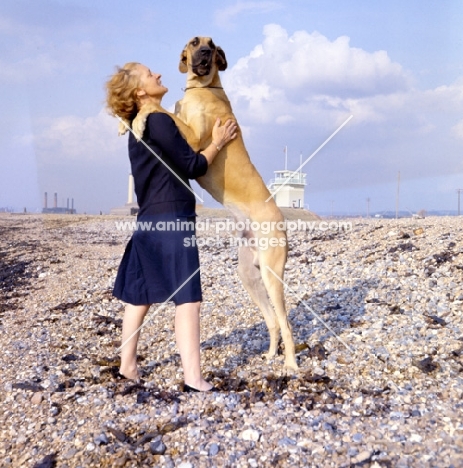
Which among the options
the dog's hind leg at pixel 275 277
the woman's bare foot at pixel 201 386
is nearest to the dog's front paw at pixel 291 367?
the dog's hind leg at pixel 275 277

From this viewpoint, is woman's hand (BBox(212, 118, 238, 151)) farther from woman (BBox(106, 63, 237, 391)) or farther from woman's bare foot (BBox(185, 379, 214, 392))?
woman's bare foot (BBox(185, 379, 214, 392))

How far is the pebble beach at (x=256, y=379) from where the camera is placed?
2537 mm

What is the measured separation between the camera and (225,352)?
438 cm

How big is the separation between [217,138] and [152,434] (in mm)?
1972

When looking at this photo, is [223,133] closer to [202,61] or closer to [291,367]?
[202,61]

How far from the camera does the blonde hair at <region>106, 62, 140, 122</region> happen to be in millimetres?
3344

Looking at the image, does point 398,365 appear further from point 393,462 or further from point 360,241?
point 360,241

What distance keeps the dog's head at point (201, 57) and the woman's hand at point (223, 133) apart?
0.56 meters

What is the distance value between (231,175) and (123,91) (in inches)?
39.4

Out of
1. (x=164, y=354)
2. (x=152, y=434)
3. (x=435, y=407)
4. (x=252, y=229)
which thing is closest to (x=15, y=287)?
(x=164, y=354)

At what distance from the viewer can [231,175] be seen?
384 centimetres

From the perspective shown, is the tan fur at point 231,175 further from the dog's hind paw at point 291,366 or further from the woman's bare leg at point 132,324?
the woman's bare leg at point 132,324

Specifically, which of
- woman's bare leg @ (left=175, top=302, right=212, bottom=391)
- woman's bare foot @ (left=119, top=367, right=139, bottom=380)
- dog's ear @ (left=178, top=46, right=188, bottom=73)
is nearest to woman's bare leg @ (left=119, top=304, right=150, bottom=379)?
woman's bare foot @ (left=119, top=367, right=139, bottom=380)

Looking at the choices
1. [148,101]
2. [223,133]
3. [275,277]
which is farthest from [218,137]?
[275,277]
